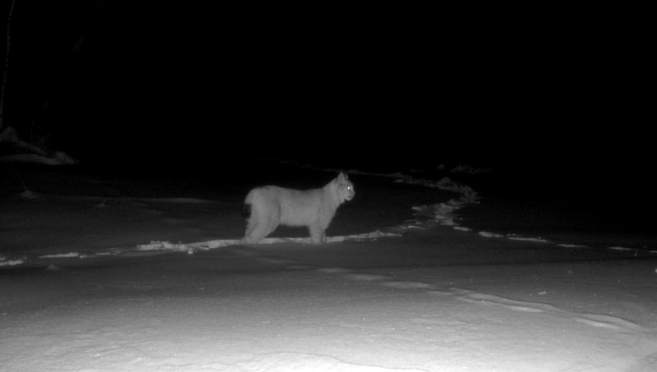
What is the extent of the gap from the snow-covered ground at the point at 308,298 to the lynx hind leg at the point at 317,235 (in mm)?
349

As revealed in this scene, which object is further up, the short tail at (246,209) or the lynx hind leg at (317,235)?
the short tail at (246,209)

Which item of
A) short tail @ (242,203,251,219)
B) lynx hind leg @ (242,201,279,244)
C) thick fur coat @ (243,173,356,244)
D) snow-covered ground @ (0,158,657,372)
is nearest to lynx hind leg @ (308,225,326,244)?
thick fur coat @ (243,173,356,244)

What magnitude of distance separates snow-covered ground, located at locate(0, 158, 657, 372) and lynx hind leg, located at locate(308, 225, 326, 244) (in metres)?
0.35

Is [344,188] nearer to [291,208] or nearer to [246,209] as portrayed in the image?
[291,208]

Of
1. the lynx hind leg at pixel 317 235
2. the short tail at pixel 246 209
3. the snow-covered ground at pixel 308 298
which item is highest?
the short tail at pixel 246 209

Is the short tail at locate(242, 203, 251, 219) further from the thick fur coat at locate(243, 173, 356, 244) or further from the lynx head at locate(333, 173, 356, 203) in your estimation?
the lynx head at locate(333, 173, 356, 203)

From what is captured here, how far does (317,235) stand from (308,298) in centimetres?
567

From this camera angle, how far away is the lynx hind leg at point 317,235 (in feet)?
45.7

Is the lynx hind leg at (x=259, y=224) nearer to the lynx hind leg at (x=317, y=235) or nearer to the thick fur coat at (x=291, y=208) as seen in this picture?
the thick fur coat at (x=291, y=208)

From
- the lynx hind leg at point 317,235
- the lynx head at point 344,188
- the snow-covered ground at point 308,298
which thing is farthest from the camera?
the lynx head at point 344,188

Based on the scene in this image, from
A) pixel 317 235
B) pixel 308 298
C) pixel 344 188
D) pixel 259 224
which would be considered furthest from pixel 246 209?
pixel 308 298

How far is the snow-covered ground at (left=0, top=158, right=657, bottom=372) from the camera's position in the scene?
5902 millimetres

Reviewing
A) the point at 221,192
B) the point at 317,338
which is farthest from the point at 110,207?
the point at 317,338

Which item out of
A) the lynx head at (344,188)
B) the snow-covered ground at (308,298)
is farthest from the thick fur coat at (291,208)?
the snow-covered ground at (308,298)
